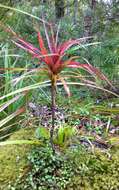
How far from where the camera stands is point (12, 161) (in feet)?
5.78

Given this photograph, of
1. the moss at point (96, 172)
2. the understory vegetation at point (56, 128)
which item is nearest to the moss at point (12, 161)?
the understory vegetation at point (56, 128)

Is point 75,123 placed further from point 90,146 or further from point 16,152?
point 16,152

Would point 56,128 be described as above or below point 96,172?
above

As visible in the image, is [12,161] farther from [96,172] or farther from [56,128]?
[96,172]

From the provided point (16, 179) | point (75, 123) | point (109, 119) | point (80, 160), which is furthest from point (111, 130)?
point (16, 179)

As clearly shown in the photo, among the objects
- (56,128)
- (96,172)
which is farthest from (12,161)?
(96,172)

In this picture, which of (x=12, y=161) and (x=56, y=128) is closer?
(x=12, y=161)

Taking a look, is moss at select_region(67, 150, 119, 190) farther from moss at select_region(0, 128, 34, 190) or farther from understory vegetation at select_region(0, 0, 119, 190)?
moss at select_region(0, 128, 34, 190)

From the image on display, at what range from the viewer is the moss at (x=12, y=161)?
165 cm

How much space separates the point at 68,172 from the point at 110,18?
2.61 meters

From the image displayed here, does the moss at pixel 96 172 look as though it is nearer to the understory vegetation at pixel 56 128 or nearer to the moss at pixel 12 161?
the understory vegetation at pixel 56 128

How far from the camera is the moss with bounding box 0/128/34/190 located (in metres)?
1.65

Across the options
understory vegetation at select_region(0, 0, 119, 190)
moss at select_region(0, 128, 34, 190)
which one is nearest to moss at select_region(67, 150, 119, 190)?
understory vegetation at select_region(0, 0, 119, 190)

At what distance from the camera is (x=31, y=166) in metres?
1.69
